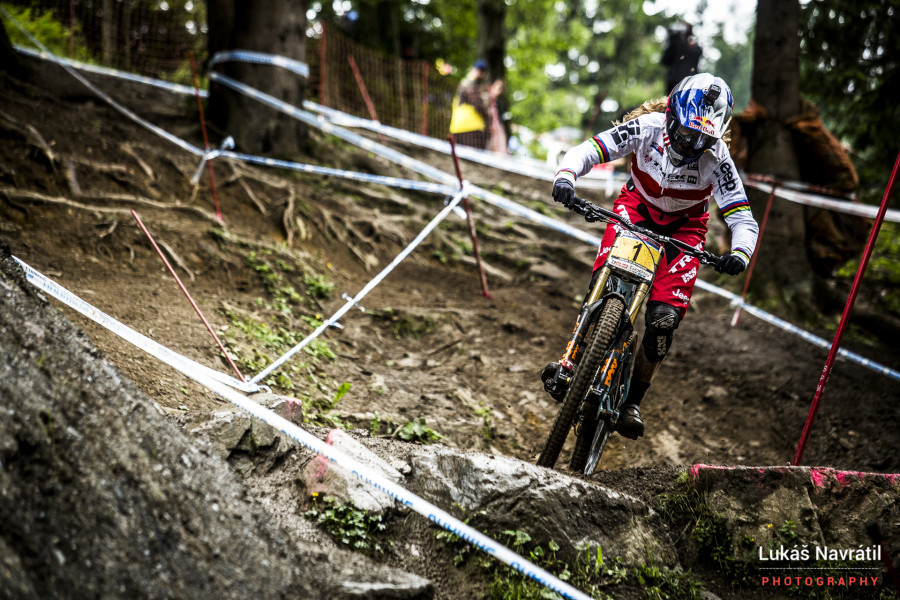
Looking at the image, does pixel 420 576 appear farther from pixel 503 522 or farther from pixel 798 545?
pixel 798 545

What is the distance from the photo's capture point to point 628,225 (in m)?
3.62

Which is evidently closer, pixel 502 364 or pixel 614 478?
pixel 614 478

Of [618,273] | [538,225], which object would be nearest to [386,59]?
[538,225]

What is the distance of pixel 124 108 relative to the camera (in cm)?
783

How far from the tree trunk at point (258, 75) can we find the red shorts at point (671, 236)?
17.8 ft

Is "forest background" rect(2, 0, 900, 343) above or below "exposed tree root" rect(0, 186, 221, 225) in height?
above

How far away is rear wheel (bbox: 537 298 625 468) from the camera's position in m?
3.35

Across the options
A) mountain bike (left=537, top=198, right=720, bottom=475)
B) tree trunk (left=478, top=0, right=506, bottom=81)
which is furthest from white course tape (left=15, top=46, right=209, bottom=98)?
tree trunk (left=478, top=0, right=506, bottom=81)

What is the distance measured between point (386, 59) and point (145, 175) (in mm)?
9692

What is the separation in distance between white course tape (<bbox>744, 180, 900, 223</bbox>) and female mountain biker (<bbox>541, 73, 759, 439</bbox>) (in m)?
4.63

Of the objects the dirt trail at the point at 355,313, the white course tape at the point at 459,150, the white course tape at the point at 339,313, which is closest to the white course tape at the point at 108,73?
the dirt trail at the point at 355,313

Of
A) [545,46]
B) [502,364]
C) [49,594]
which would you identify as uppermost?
[545,46]

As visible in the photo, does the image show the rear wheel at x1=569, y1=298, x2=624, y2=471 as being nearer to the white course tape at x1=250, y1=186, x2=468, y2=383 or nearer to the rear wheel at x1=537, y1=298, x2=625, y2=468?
the rear wheel at x1=537, y1=298, x2=625, y2=468

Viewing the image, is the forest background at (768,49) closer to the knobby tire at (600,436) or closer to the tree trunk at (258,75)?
the tree trunk at (258,75)
